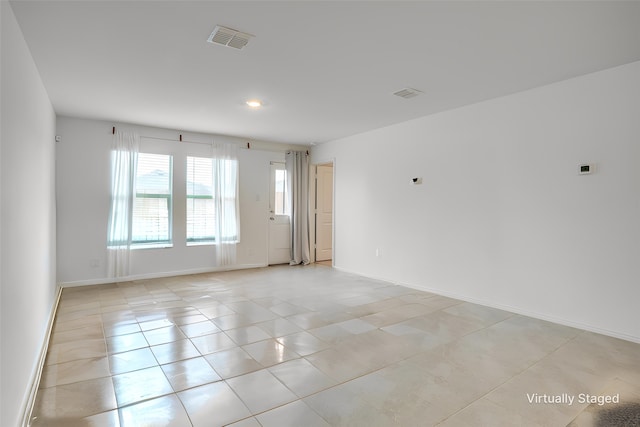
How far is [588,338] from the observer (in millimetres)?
3096

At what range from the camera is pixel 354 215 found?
6152mm

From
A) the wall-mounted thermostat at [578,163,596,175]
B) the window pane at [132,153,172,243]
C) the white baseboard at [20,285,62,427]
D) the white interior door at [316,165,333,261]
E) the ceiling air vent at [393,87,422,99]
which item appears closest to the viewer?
the white baseboard at [20,285,62,427]

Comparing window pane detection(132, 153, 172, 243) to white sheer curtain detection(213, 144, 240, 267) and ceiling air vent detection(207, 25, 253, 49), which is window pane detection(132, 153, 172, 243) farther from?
ceiling air vent detection(207, 25, 253, 49)

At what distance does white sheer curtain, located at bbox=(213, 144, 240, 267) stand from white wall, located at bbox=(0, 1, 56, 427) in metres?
3.08

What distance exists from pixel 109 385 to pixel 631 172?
4520mm

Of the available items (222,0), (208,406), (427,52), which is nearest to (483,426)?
(208,406)

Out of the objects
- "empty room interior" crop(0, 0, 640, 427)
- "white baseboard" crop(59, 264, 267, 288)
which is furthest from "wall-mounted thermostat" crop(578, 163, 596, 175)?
"white baseboard" crop(59, 264, 267, 288)

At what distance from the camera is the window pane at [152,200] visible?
548cm

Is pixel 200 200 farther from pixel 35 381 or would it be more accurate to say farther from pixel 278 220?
pixel 35 381

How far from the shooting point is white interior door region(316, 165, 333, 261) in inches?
292

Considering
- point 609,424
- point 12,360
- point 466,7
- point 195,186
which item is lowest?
point 609,424

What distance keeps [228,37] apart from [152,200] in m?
3.79

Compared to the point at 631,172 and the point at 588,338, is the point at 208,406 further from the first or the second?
the point at 631,172

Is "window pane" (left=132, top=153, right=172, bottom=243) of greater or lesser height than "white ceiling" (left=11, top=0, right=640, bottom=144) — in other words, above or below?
below
